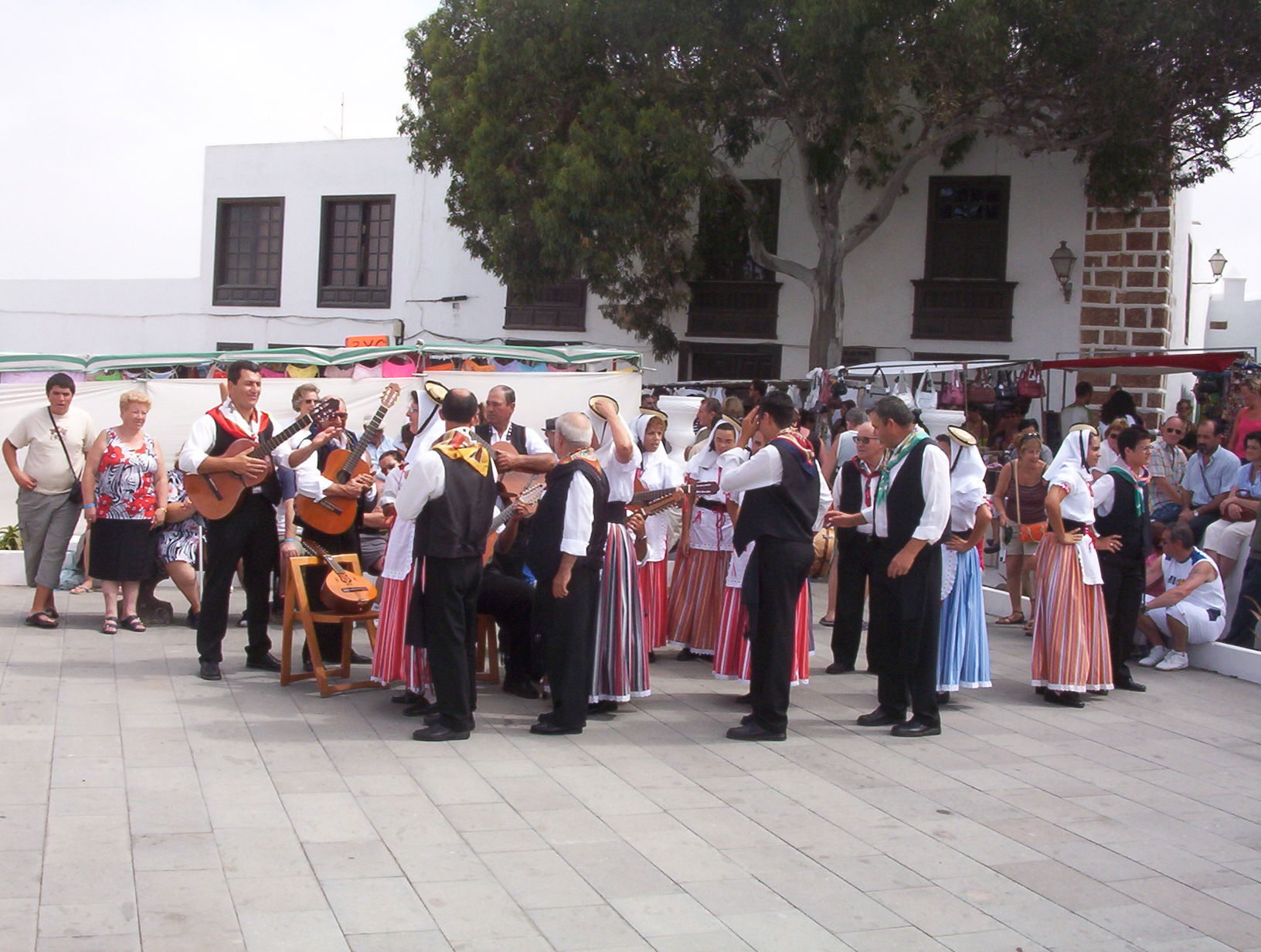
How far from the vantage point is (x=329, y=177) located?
82.1ft

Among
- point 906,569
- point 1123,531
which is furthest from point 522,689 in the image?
point 1123,531

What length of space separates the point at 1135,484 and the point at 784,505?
2.85 m

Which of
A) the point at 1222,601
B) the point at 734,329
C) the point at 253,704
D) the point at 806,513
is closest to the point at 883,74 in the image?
the point at 734,329

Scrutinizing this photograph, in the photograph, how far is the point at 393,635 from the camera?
6980 millimetres

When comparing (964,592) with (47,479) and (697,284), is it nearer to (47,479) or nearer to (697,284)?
(47,479)

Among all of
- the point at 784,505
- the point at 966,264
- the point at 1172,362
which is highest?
the point at 966,264

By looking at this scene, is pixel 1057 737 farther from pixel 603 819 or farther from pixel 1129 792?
pixel 603 819

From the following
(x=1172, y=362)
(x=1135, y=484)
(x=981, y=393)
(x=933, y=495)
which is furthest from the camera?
(x=981, y=393)

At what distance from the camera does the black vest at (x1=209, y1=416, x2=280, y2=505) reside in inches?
293

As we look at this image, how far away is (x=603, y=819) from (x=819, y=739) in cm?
188

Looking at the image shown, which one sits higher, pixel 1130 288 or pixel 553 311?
pixel 1130 288

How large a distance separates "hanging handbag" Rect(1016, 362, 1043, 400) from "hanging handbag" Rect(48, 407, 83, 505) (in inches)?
401

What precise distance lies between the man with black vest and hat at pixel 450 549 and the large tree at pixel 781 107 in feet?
38.8

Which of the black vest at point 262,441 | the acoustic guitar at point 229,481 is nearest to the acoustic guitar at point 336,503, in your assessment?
the black vest at point 262,441
